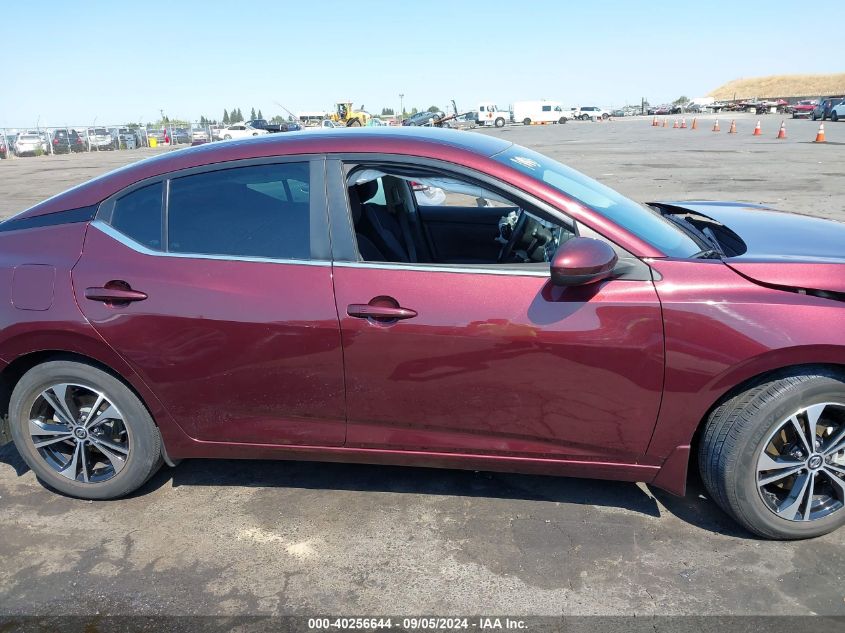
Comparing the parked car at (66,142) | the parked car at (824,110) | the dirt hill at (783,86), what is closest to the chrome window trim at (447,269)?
the parked car at (66,142)

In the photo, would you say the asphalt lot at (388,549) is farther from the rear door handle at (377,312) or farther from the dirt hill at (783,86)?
the dirt hill at (783,86)

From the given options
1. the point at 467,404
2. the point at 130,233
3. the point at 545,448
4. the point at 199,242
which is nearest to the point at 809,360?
the point at 545,448

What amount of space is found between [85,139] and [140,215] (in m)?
46.1

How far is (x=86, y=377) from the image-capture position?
119 inches

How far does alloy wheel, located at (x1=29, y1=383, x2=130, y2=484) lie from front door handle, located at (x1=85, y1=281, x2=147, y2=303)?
0.46 metres

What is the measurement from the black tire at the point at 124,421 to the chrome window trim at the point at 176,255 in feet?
1.95

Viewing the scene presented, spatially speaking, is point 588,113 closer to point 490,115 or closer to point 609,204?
point 490,115

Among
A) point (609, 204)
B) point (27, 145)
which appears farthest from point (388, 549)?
point (27, 145)

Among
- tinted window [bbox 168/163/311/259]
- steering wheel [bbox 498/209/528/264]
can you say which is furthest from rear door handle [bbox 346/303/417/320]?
steering wheel [bbox 498/209/528/264]

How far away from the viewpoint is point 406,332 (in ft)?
8.64

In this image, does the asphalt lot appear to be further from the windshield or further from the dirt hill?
the dirt hill

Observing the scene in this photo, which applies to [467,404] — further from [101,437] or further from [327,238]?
[101,437]

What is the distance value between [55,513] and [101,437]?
1.44ft

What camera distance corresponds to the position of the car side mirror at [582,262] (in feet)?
8.04
